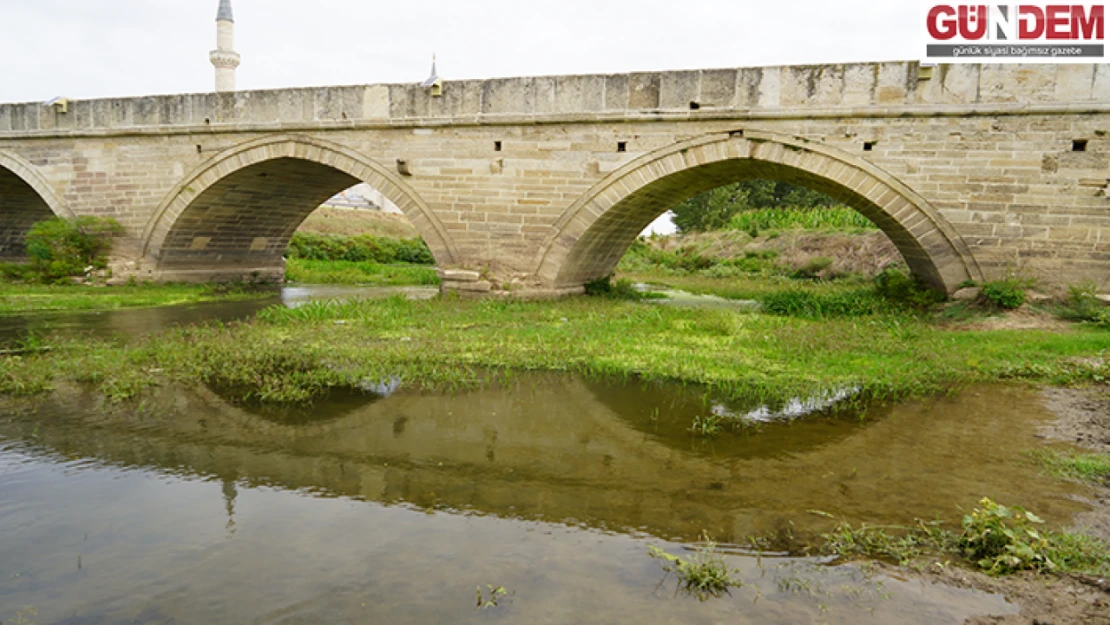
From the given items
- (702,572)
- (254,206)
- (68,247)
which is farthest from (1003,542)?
(68,247)

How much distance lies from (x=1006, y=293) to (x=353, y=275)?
1519cm

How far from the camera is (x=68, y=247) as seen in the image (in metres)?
14.6

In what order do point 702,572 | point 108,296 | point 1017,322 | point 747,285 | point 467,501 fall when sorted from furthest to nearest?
point 747,285, point 108,296, point 1017,322, point 467,501, point 702,572

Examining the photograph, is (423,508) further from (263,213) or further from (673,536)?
(263,213)

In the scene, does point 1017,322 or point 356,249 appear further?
point 356,249

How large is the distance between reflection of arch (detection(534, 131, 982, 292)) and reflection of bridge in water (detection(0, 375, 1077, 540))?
16.2 ft

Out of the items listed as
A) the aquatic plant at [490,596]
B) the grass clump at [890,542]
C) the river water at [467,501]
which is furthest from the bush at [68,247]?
the grass clump at [890,542]

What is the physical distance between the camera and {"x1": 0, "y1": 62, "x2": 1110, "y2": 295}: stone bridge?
9.91m

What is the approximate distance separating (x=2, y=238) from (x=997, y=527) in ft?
78.2

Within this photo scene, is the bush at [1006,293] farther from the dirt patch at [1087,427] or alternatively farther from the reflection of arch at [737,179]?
the dirt patch at [1087,427]

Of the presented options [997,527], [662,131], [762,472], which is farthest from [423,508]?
[662,131]

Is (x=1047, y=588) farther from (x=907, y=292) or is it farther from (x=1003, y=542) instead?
(x=907, y=292)

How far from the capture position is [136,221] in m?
15.1

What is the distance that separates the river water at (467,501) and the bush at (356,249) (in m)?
19.1
